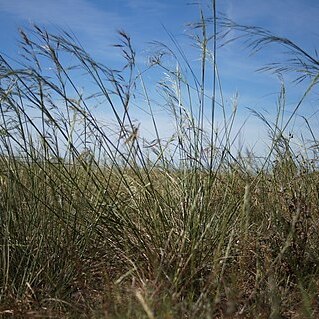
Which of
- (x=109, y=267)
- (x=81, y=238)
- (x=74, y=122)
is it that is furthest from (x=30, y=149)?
(x=109, y=267)

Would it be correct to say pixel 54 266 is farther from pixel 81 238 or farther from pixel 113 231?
pixel 113 231

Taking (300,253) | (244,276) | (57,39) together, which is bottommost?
(244,276)

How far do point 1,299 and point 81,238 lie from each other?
42 cm

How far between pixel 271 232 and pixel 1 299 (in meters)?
1.06

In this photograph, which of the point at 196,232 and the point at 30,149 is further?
the point at 30,149

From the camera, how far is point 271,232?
5.78 feet

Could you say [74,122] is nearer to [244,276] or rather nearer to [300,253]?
[244,276]

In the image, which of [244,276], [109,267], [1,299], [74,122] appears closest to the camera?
[1,299]

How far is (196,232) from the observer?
68.2 inches

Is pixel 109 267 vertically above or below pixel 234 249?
below

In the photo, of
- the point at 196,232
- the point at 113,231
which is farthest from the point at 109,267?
the point at 196,232

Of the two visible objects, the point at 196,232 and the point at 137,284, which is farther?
the point at 196,232

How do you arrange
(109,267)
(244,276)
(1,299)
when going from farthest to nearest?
(109,267) < (244,276) < (1,299)

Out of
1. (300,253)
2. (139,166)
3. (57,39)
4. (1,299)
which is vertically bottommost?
(1,299)
